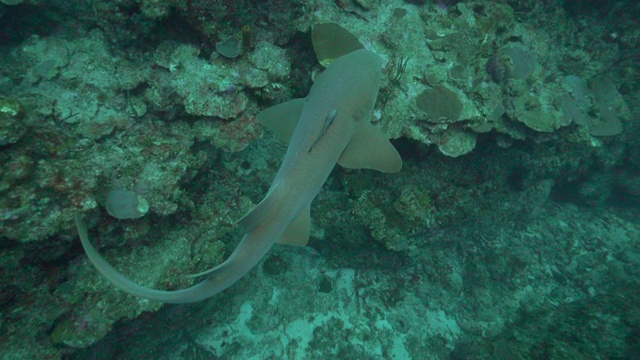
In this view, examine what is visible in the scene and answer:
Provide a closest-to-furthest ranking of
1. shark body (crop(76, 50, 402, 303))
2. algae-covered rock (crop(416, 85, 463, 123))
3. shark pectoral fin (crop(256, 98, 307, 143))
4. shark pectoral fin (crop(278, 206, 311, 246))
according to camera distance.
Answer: shark body (crop(76, 50, 402, 303)) < shark pectoral fin (crop(278, 206, 311, 246)) < shark pectoral fin (crop(256, 98, 307, 143)) < algae-covered rock (crop(416, 85, 463, 123))

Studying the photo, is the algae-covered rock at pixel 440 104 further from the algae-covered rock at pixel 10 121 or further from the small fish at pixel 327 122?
the algae-covered rock at pixel 10 121

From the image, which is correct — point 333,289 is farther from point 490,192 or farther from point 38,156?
point 38,156

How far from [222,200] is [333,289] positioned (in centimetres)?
337

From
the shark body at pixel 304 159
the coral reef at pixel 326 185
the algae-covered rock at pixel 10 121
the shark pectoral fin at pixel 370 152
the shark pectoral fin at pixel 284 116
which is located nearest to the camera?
the shark body at pixel 304 159

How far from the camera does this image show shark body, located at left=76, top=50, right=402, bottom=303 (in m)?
2.54

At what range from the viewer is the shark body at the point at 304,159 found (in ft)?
8.32

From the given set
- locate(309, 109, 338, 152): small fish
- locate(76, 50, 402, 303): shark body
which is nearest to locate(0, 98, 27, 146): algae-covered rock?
locate(76, 50, 402, 303): shark body

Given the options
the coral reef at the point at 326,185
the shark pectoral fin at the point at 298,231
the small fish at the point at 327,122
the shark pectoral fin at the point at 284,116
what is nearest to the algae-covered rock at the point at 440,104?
the coral reef at the point at 326,185

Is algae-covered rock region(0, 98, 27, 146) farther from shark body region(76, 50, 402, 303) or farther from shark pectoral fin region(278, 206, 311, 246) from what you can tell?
shark pectoral fin region(278, 206, 311, 246)

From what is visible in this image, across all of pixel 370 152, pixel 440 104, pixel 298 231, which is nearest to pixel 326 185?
pixel 370 152

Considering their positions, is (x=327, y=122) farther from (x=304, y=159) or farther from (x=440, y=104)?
(x=440, y=104)

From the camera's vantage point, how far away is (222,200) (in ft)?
15.4

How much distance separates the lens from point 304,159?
2.98 m

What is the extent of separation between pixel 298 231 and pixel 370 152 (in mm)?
1343
